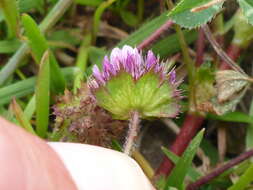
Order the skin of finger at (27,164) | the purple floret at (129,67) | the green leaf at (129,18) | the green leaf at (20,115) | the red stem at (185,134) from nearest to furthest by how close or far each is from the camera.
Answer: the skin of finger at (27,164), the purple floret at (129,67), the green leaf at (20,115), the red stem at (185,134), the green leaf at (129,18)

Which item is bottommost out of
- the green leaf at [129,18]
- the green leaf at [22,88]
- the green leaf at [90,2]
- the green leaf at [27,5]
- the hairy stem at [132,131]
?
the hairy stem at [132,131]

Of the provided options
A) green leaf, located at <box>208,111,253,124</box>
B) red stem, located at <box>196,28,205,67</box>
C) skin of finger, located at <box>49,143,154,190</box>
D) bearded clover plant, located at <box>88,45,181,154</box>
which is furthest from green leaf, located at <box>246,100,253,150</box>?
skin of finger, located at <box>49,143,154,190</box>

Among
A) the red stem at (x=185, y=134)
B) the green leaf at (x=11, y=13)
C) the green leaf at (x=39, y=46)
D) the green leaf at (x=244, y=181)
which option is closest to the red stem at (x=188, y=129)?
the red stem at (x=185, y=134)

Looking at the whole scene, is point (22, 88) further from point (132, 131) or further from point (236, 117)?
point (236, 117)

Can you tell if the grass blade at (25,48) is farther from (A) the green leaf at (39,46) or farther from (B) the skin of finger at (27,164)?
(B) the skin of finger at (27,164)

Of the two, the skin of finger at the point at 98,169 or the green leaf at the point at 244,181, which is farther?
the green leaf at the point at 244,181

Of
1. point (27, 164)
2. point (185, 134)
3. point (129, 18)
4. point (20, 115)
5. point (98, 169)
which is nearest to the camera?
point (27, 164)

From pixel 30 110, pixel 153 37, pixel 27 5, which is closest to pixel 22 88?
pixel 30 110
